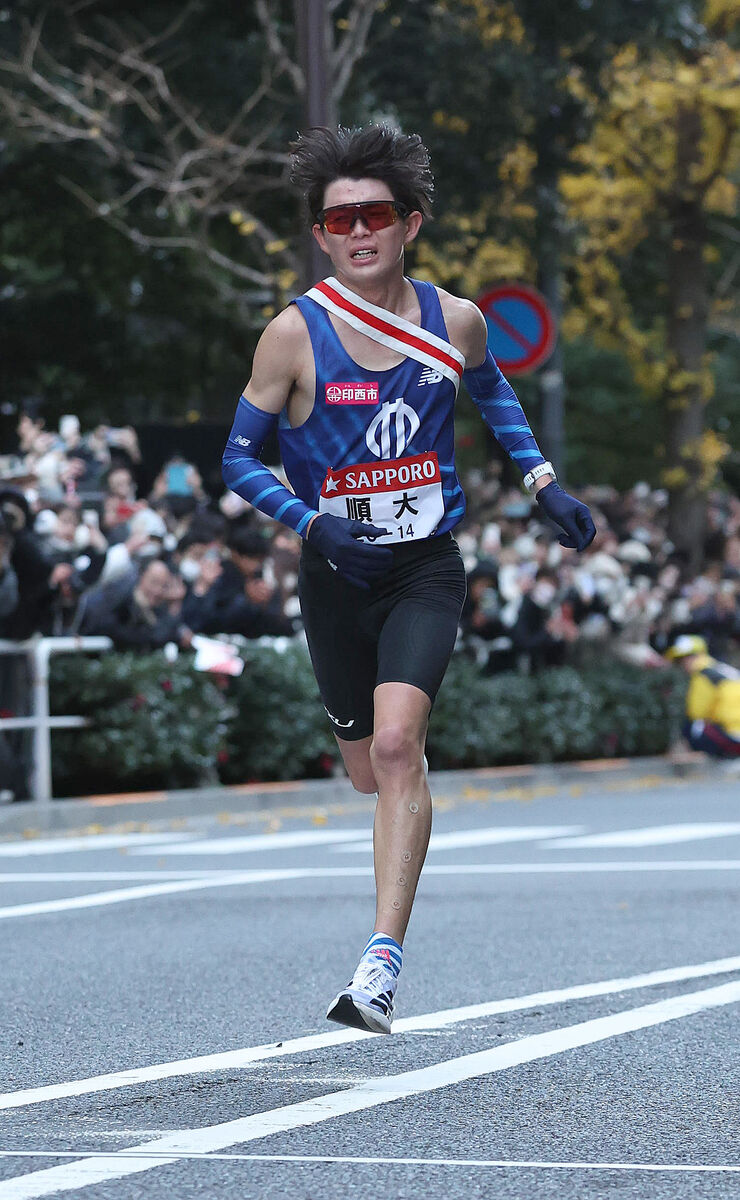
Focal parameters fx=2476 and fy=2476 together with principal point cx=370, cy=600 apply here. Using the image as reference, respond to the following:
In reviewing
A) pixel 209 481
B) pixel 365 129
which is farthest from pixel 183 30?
pixel 365 129

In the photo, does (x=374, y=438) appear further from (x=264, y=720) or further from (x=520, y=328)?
(x=520, y=328)

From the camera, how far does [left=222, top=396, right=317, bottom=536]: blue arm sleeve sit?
19.9 ft

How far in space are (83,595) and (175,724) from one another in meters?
1.23

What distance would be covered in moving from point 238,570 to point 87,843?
3686 millimetres

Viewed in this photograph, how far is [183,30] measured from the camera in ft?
74.3

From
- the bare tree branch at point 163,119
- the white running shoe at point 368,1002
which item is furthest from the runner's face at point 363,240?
the bare tree branch at point 163,119

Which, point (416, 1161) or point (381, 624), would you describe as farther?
point (381, 624)

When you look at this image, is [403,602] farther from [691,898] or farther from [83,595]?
[83,595]

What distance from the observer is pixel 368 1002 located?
5590mm

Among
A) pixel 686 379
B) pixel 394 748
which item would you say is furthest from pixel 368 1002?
pixel 686 379

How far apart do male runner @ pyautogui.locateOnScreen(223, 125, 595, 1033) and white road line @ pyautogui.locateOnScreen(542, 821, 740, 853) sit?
24.0 feet

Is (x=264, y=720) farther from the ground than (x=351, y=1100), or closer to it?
closer to it

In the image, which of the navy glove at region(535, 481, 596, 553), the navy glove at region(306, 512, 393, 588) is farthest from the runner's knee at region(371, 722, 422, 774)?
the navy glove at region(535, 481, 596, 553)

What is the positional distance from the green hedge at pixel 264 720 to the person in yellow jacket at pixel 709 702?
1.92ft
